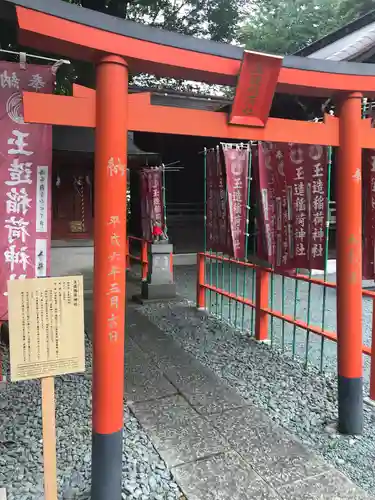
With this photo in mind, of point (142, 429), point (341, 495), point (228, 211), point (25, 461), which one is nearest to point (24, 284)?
point (25, 461)

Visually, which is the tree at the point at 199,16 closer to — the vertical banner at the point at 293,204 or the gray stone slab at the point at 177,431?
the vertical banner at the point at 293,204

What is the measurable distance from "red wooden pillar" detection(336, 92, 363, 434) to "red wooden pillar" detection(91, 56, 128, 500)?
5.72 feet

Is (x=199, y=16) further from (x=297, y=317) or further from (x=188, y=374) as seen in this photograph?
(x=188, y=374)

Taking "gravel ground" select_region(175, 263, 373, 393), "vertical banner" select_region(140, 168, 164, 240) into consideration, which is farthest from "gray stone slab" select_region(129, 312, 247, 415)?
"vertical banner" select_region(140, 168, 164, 240)

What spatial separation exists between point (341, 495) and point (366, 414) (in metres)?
1.24

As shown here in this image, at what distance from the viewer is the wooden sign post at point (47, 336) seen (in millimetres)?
2158

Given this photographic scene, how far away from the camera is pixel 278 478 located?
2.74m

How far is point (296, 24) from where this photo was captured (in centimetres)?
1978

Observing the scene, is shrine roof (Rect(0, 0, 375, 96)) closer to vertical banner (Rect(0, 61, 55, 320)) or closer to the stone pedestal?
vertical banner (Rect(0, 61, 55, 320))

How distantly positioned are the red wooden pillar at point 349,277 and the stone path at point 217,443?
1.81 ft

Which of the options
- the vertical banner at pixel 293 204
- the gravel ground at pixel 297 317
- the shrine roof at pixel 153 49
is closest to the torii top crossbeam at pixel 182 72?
the shrine roof at pixel 153 49

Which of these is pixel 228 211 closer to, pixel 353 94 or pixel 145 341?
pixel 145 341

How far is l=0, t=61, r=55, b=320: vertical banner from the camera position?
10.4 feet

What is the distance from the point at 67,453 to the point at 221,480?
3.62 ft
